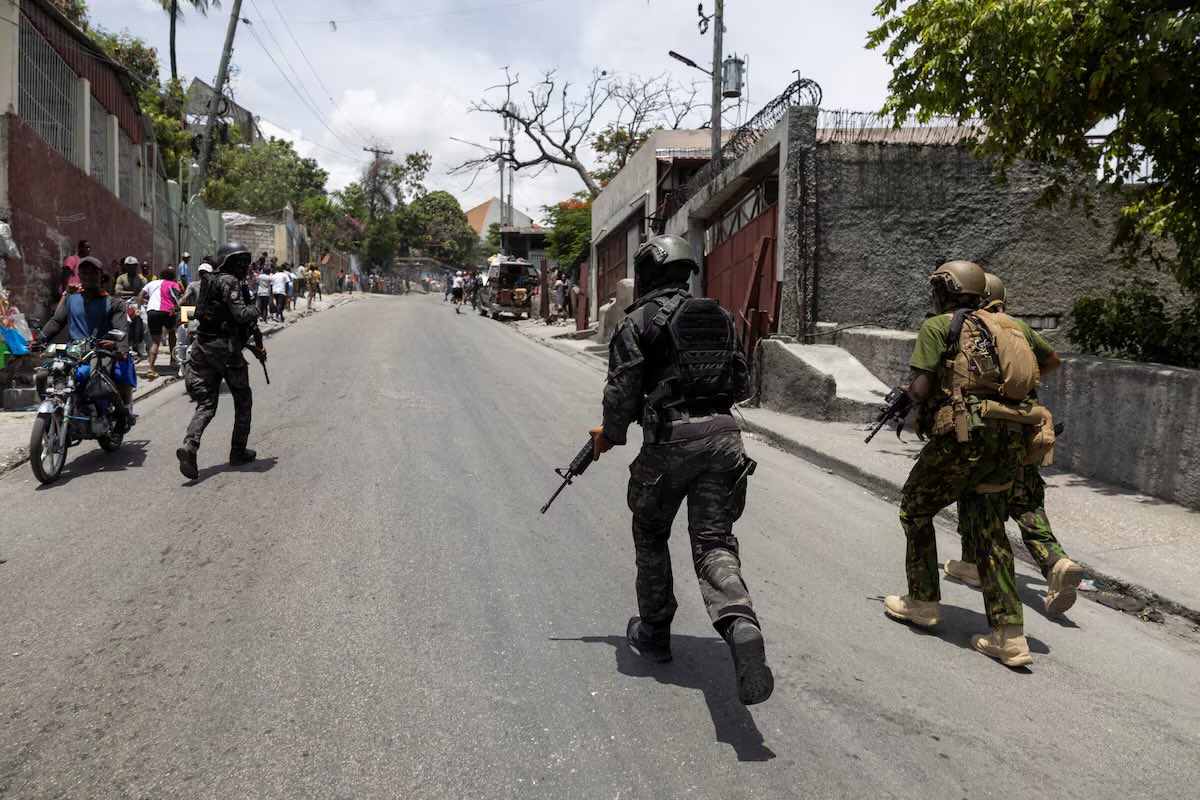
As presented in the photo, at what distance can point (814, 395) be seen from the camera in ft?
35.1

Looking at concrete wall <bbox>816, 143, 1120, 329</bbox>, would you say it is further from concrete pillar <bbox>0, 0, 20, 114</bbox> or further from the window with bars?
the window with bars

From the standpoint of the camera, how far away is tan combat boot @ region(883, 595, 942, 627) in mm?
4238

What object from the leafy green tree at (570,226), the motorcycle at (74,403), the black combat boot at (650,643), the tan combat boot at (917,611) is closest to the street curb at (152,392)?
the motorcycle at (74,403)

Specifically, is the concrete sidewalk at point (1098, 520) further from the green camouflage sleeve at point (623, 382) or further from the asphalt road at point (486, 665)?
the green camouflage sleeve at point (623, 382)

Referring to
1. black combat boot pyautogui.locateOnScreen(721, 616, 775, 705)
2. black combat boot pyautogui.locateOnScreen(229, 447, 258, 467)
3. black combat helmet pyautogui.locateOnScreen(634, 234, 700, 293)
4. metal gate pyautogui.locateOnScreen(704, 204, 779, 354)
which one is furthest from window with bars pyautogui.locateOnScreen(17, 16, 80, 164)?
black combat boot pyautogui.locateOnScreen(721, 616, 775, 705)

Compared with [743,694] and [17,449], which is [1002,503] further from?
[17,449]

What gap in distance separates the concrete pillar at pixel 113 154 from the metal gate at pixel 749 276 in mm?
12293

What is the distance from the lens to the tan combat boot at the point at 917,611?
424 centimetres

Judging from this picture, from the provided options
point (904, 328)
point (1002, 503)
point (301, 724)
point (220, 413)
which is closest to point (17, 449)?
point (220, 413)

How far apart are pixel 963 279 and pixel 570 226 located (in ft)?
121

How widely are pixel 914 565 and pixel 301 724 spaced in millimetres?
2846

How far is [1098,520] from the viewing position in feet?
20.6

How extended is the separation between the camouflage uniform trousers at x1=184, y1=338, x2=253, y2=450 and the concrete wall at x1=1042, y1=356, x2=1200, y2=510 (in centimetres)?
688

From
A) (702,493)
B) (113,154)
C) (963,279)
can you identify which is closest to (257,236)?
(113,154)
